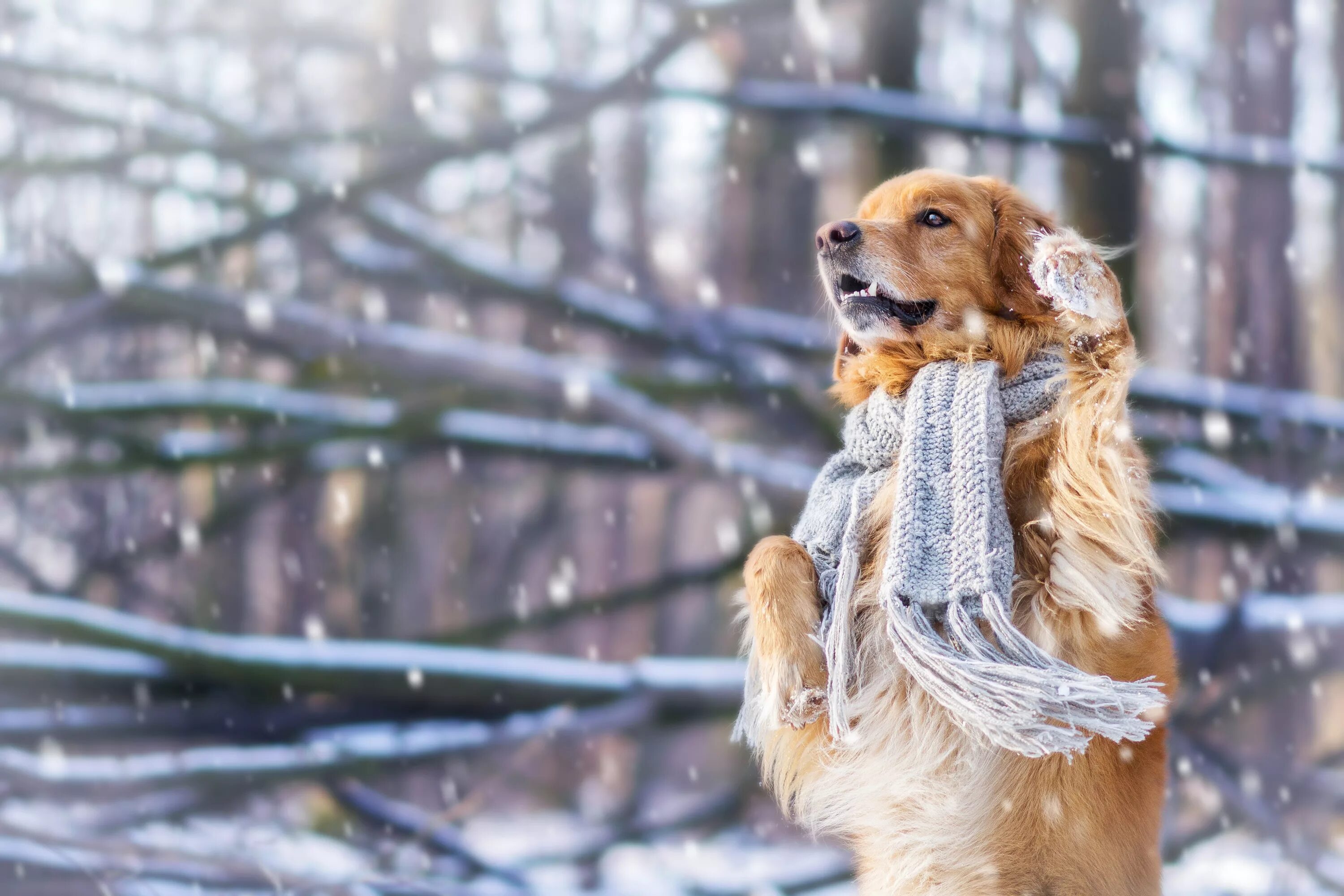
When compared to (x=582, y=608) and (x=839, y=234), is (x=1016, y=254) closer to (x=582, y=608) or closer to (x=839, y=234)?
(x=839, y=234)

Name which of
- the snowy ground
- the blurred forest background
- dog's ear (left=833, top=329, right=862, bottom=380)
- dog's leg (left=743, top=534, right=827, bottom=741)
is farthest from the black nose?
the snowy ground

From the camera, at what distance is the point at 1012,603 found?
741 mm

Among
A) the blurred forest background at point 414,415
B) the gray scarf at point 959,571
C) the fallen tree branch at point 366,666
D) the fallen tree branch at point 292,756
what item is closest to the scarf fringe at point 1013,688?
the gray scarf at point 959,571

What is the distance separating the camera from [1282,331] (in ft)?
5.41

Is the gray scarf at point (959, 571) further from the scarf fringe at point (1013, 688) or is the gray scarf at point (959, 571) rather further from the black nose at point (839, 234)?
the black nose at point (839, 234)

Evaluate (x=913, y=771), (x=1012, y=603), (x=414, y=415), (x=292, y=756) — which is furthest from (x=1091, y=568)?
(x=292, y=756)

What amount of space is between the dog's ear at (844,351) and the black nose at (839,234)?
0.35 ft

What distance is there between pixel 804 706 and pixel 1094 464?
280mm

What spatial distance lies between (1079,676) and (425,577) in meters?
1.53

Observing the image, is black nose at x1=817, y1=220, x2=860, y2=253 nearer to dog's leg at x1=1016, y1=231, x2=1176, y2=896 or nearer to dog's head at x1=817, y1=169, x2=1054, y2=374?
dog's head at x1=817, y1=169, x2=1054, y2=374

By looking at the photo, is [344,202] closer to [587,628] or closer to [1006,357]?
[587,628]

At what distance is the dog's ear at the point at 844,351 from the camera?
0.89 m

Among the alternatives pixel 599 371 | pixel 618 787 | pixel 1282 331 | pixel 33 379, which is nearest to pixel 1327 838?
pixel 1282 331

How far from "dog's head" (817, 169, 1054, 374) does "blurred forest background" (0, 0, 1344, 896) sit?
0.93 metres
